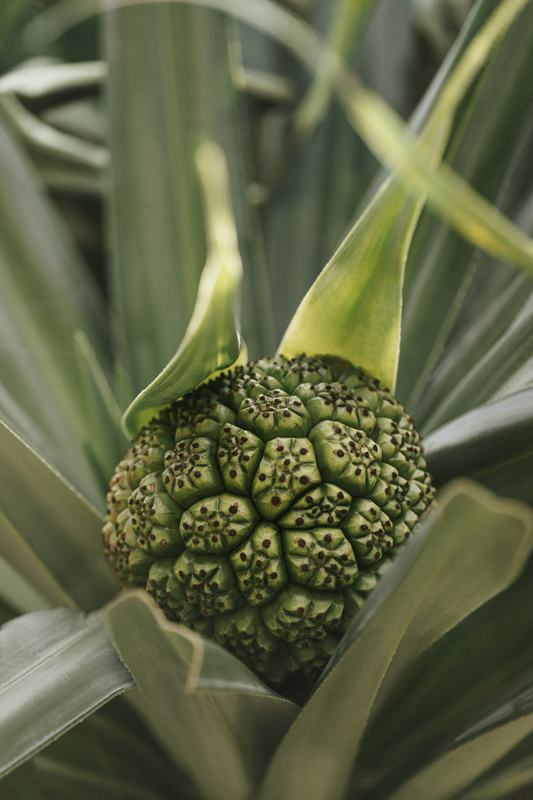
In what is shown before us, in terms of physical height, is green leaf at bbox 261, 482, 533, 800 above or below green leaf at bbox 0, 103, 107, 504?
below

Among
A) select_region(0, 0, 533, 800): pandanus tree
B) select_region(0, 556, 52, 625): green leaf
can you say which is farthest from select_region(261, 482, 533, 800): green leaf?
select_region(0, 556, 52, 625): green leaf

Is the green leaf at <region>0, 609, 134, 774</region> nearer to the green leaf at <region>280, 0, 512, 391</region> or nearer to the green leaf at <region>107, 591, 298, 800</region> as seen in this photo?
the green leaf at <region>107, 591, 298, 800</region>

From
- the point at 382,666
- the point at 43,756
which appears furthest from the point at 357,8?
the point at 43,756

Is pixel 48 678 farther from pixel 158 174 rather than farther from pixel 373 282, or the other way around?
pixel 158 174

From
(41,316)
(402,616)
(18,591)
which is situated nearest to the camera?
(402,616)

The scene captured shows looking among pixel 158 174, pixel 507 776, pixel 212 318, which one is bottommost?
pixel 507 776

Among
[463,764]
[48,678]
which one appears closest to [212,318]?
[48,678]
